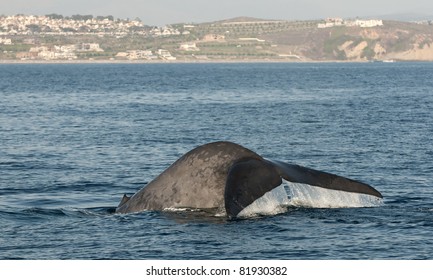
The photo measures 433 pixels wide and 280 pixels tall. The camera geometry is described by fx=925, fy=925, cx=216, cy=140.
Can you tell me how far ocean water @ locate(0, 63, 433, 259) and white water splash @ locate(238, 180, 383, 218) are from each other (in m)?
0.15

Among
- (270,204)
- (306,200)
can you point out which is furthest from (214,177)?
(306,200)

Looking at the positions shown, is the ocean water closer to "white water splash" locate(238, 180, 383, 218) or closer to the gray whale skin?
"white water splash" locate(238, 180, 383, 218)

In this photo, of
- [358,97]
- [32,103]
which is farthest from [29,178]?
[358,97]

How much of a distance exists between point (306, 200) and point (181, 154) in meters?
17.9

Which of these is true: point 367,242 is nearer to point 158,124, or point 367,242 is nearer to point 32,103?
point 158,124

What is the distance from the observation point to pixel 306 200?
758 inches

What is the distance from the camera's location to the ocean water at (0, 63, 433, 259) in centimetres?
1694

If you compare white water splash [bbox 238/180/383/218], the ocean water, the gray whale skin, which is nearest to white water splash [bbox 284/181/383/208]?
white water splash [bbox 238/180/383/218]

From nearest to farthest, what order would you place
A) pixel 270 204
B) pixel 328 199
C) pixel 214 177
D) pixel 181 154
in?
pixel 214 177 < pixel 328 199 < pixel 270 204 < pixel 181 154

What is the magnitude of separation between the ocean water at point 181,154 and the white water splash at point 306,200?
15 cm

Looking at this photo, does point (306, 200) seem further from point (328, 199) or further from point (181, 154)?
point (181, 154)

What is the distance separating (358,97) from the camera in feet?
287

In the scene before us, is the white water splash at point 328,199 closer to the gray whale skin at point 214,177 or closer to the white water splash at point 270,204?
the white water splash at point 270,204
